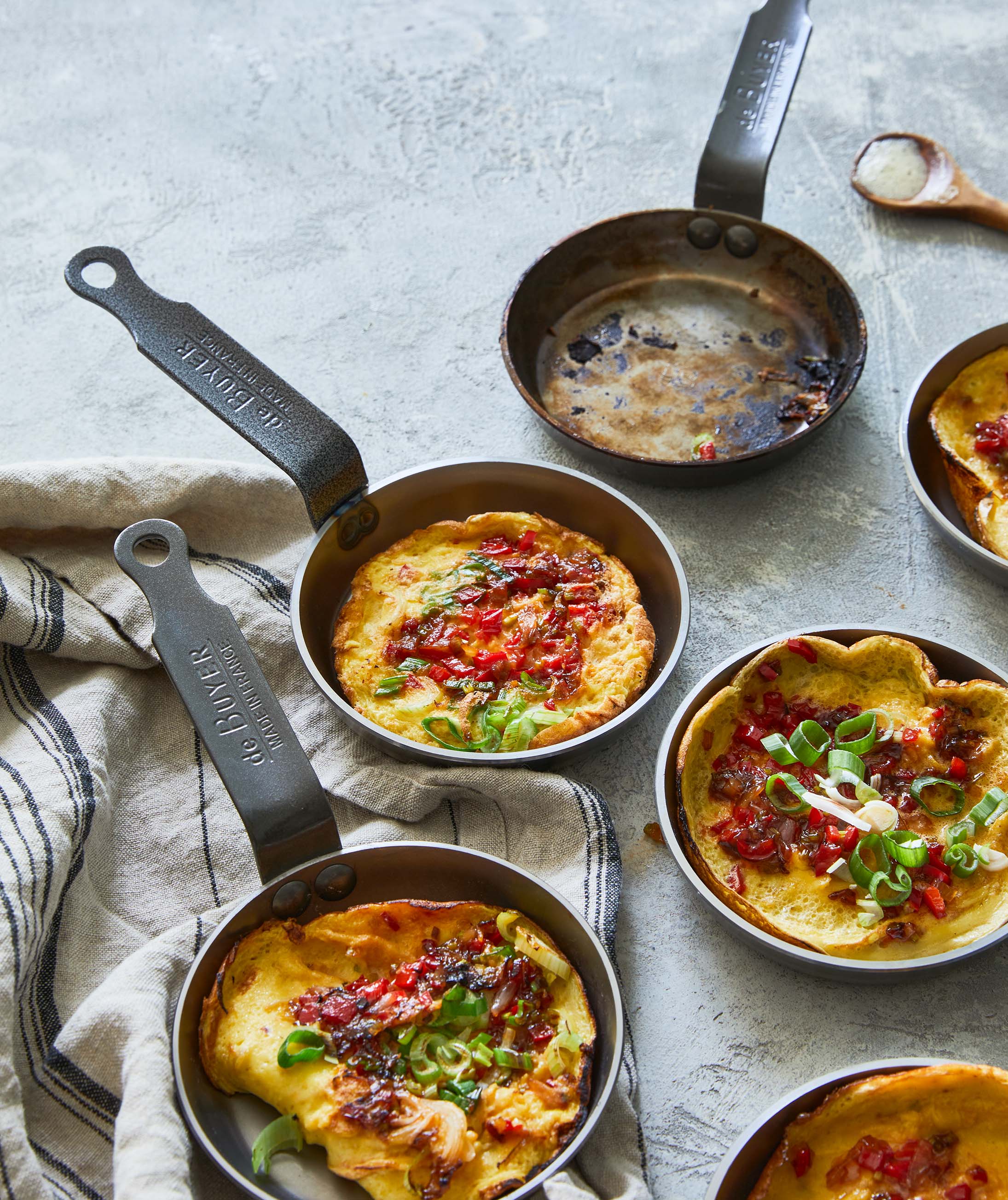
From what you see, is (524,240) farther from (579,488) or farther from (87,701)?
(87,701)

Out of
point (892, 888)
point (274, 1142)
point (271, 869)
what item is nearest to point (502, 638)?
point (271, 869)

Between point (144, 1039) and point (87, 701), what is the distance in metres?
1.20

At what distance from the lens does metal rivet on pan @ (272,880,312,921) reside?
3.35 m

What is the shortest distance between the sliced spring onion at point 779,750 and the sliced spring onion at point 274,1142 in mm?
1727

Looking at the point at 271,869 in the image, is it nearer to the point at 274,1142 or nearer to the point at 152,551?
the point at 274,1142

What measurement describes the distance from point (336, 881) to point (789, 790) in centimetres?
139

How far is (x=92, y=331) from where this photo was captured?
5.34 metres

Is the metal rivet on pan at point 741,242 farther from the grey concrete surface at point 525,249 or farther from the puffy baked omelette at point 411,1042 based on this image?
the puffy baked omelette at point 411,1042

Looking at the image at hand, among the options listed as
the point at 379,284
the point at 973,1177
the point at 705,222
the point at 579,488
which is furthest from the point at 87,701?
the point at 705,222

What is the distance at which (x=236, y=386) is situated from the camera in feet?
13.3

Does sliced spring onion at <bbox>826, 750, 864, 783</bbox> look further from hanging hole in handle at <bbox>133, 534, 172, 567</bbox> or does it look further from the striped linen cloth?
hanging hole in handle at <bbox>133, 534, 172, 567</bbox>

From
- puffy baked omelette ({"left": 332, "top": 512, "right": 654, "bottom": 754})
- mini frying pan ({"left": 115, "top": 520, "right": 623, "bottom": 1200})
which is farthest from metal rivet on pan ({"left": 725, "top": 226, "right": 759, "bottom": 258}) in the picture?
mini frying pan ({"left": 115, "top": 520, "right": 623, "bottom": 1200})

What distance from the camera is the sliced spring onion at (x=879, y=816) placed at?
3.47 metres

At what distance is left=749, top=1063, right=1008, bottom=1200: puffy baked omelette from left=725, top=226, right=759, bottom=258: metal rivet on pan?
355cm
